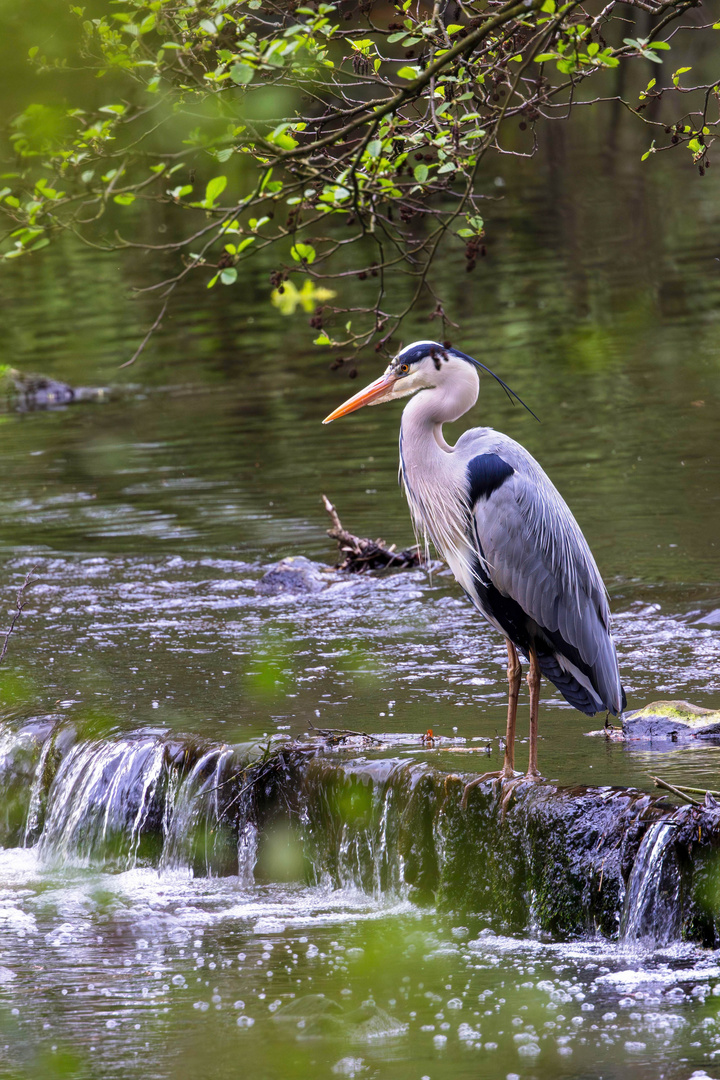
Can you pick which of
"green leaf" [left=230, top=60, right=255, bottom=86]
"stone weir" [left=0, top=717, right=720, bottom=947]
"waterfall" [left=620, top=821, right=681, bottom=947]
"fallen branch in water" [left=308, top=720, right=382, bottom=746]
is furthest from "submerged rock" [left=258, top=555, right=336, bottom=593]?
"green leaf" [left=230, top=60, right=255, bottom=86]

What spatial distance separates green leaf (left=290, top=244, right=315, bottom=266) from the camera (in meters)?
3.91

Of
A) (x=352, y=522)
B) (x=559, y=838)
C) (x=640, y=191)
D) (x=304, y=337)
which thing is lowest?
(x=559, y=838)

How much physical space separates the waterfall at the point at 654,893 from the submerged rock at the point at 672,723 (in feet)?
3.29

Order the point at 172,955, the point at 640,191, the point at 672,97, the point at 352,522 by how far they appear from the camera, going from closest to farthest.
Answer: the point at 172,955, the point at 352,522, the point at 640,191, the point at 672,97

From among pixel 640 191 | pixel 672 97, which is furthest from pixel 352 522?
pixel 672 97

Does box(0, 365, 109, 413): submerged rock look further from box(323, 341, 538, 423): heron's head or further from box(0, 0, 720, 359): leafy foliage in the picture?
box(0, 0, 720, 359): leafy foliage

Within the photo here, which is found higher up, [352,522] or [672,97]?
[672,97]

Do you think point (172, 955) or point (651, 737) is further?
point (651, 737)

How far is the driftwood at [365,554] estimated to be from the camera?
8703 mm

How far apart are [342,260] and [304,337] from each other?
5.24m

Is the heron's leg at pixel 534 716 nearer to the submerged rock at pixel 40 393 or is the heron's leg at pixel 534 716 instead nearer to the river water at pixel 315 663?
the river water at pixel 315 663

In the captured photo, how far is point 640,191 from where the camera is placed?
2678cm

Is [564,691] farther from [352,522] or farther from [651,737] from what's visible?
[352,522]

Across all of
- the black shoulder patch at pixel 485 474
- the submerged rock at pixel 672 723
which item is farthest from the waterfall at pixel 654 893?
the black shoulder patch at pixel 485 474
